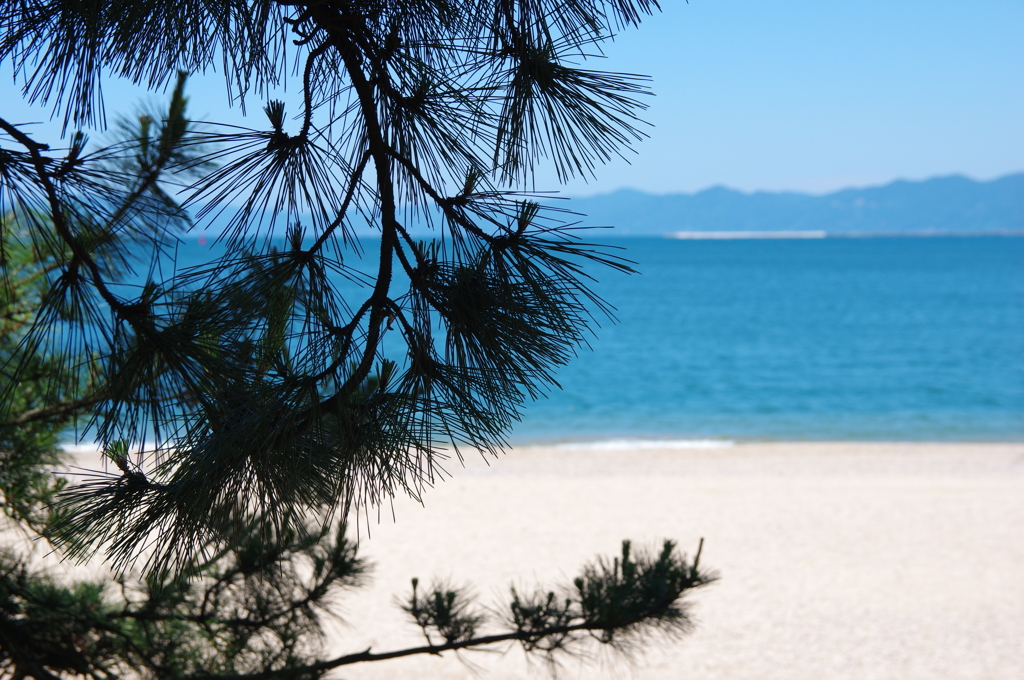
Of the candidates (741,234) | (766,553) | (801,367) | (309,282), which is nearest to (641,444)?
(766,553)

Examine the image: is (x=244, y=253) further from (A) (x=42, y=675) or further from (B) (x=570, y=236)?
(A) (x=42, y=675)

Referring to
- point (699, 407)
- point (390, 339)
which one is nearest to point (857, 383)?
point (699, 407)

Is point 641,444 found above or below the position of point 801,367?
above

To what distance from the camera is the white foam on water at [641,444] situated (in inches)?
457

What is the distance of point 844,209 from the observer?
17112 cm

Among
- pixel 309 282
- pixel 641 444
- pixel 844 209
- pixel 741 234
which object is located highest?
pixel 844 209

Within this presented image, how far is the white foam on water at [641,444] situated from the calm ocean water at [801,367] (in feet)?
1.47

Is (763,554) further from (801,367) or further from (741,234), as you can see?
(741,234)

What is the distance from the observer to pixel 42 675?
1.58 meters

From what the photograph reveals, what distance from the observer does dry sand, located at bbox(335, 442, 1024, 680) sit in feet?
14.7

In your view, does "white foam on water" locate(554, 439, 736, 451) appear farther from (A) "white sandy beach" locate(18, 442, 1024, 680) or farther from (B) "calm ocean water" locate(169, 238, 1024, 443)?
(A) "white sandy beach" locate(18, 442, 1024, 680)

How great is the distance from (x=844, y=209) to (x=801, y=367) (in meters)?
168

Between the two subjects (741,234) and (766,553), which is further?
(741,234)

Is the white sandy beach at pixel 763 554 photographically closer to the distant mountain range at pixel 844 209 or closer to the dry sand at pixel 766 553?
the dry sand at pixel 766 553
